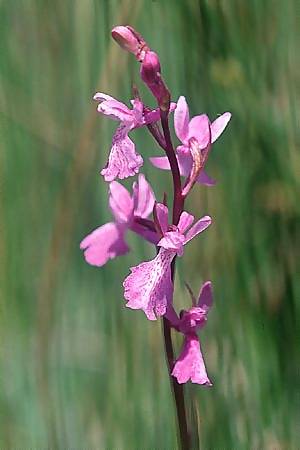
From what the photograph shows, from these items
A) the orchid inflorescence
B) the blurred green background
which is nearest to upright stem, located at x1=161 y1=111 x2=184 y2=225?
the orchid inflorescence

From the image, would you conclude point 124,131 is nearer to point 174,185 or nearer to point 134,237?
point 174,185

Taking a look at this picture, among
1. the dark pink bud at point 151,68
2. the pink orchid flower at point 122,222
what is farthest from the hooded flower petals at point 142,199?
the dark pink bud at point 151,68

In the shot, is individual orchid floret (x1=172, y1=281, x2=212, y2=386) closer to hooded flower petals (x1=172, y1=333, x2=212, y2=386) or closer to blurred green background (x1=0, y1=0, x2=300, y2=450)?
hooded flower petals (x1=172, y1=333, x2=212, y2=386)

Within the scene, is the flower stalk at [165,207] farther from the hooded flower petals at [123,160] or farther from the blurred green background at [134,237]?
the blurred green background at [134,237]

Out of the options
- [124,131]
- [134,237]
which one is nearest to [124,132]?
[124,131]

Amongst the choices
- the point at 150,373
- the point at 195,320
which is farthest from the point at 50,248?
the point at 195,320
